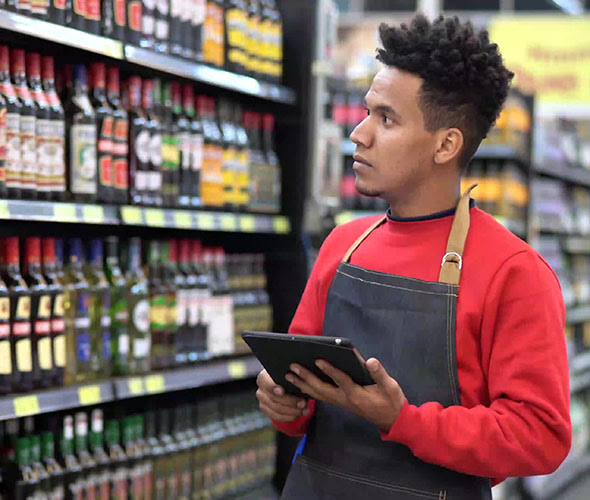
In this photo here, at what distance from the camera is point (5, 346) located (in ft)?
7.83

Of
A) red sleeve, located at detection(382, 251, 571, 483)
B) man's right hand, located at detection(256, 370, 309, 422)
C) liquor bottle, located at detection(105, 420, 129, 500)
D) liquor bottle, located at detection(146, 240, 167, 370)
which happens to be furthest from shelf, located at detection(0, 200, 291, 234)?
red sleeve, located at detection(382, 251, 571, 483)

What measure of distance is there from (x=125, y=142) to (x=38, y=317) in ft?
2.07

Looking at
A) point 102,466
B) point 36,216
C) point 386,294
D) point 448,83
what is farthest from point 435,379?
point 102,466

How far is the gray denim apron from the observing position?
162 cm

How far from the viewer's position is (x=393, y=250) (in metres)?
1.75

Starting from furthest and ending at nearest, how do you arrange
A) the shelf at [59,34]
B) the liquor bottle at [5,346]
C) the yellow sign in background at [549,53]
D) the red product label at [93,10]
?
1. the yellow sign in background at [549,53]
2. the red product label at [93,10]
3. the liquor bottle at [5,346]
4. the shelf at [59,34]

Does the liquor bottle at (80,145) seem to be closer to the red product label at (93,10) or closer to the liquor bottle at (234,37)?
the red product label at (93,10)

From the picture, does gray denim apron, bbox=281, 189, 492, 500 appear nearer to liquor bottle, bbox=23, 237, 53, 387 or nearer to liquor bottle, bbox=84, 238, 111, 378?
liquor bottle, bbox=23, 237, 53, 387

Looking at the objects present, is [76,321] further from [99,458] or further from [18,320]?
[99,458]

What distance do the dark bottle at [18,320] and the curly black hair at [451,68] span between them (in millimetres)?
1263

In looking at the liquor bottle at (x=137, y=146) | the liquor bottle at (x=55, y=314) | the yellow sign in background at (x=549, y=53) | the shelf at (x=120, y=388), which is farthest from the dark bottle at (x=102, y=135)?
the yellow sign in background at (x=549, y=53)

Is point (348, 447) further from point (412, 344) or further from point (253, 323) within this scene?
point (253, 323)

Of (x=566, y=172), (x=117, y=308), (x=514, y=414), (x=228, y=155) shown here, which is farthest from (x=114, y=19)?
(x=566, y=172)

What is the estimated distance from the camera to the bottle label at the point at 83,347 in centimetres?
265
